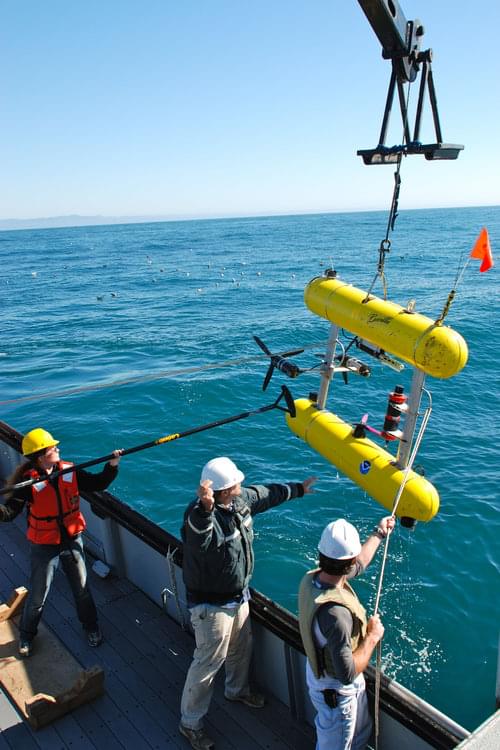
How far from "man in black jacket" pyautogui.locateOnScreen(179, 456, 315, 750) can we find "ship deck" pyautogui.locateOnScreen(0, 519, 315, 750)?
0.26 meters

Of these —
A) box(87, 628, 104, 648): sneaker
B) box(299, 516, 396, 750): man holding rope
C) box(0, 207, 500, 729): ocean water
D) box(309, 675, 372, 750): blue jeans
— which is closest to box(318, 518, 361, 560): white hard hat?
box(299, 516, 396, 750): man holding rope

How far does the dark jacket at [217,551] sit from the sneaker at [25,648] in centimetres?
188

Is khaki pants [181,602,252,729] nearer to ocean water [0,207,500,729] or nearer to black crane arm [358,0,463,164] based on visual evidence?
ocean water [0,207,500,729]

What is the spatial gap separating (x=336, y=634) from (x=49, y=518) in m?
2.82

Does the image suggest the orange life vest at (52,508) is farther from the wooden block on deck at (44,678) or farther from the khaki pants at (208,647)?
the khaki pants at (208,647)

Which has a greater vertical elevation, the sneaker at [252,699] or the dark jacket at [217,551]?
the dark jacket at [217,551]

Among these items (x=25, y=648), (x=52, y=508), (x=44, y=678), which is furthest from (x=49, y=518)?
(x=44, y=678)

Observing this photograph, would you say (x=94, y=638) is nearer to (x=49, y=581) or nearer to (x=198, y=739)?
(x=49, y=581)

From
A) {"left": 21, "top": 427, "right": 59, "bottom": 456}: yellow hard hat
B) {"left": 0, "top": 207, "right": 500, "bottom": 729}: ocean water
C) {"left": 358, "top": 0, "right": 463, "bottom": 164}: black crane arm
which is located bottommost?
{"left": 0, "top": 207, "right": 500, "bottom": 729}: ocean water

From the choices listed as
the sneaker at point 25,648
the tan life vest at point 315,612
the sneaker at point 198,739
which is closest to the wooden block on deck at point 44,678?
the sneaker at point 25,648

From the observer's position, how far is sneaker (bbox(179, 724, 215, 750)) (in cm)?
399

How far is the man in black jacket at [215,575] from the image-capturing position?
365cm

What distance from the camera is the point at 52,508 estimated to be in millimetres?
4703

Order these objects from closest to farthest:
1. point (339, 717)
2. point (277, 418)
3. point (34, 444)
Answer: point (339, 717), point (34, 444), point (277, 418)
